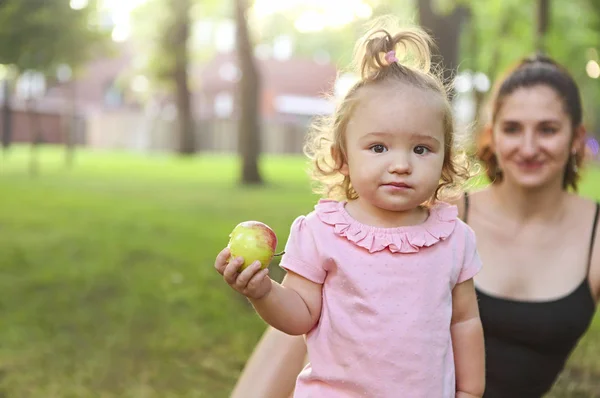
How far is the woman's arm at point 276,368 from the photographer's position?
9.28 feet

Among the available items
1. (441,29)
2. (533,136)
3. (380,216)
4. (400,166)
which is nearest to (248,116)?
(441,29)

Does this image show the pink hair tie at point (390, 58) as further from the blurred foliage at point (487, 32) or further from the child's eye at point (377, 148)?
the blurred foliage at point (487, 32)

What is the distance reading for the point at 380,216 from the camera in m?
2.09

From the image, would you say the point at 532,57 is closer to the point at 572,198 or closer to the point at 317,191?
the point at 572,198

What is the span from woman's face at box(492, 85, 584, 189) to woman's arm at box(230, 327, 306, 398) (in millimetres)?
1116

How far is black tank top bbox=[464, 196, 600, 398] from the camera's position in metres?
3.18

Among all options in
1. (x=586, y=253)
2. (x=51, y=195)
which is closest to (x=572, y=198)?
(x=586, y=253)

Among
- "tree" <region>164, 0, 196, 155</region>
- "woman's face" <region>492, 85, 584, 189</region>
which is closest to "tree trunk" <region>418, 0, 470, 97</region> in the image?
"woman's face" <region>492, 85, 584, 189</region>

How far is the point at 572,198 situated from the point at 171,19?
22485 mm

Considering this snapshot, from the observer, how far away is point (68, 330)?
19.9 feet

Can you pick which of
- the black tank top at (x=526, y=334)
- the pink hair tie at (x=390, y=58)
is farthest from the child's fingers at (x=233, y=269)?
the black tank top at (x=526, y=334)

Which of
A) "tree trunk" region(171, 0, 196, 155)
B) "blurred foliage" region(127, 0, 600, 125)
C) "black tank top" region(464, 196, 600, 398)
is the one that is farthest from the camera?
"tree trunk" region(171, 0, 196, 155)

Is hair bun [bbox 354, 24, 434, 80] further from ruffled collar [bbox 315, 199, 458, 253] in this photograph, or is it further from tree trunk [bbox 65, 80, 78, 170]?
tree trunk [bbox 65, 80, 78, 170]

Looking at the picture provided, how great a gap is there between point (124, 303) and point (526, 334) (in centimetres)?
414
